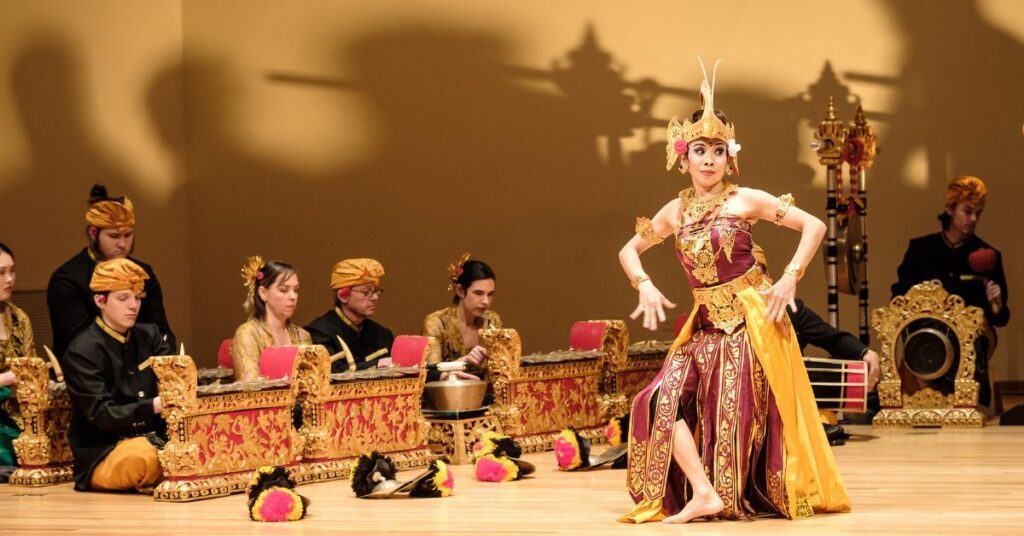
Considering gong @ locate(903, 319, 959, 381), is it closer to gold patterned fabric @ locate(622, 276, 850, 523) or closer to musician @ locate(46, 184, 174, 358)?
gold patterned fabric @ locate(622, 276, 850, 523)

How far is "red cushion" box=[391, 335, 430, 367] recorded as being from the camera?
698 cm

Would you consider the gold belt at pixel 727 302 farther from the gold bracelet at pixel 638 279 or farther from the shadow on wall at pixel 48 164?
the shadow on wall at pixel 48 164

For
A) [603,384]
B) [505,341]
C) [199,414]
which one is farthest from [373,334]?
[199,414]

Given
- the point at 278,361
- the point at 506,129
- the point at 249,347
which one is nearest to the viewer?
the point at 278,361

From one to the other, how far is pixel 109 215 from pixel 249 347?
3.75ft

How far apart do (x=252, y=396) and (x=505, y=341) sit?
148cm

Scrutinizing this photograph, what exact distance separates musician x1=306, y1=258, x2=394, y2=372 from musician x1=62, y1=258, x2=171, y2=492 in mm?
1135

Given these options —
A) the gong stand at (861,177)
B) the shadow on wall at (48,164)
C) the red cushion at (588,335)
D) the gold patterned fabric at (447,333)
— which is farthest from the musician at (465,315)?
the shadow on wall at (48,164)

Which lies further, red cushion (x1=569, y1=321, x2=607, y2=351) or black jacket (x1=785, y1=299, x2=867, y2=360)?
red cushion (x1=569, y1=321, x2=607, y2=351)

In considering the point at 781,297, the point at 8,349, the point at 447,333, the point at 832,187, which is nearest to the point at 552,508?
the point at 781,297

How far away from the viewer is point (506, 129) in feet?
34.2

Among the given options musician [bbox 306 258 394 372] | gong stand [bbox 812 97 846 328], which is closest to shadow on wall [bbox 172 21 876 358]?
gong stand [bbox 812 97 846 328]

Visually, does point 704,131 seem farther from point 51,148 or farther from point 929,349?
point 51,148

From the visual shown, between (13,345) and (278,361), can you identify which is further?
(13,345)
